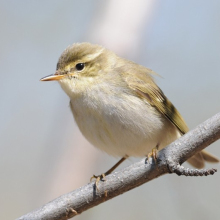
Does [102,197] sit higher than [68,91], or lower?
lower

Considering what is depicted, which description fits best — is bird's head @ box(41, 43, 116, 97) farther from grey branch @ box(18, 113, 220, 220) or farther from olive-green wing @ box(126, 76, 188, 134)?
grey branch @ box(18, 113, 220, 220)

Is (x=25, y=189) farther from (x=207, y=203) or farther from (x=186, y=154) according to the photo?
(x=186, y=154)

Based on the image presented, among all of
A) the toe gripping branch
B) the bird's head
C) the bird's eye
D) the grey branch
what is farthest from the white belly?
the toe gripping branch

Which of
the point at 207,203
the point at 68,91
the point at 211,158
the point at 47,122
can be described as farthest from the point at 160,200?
the point at 47,122

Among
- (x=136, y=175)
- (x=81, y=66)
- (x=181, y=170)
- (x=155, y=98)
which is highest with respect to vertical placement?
(x=81, y=66)

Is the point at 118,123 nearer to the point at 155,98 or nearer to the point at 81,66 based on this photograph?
the point at 155,98

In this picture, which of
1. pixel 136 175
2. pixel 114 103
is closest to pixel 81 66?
pixel 114 103
